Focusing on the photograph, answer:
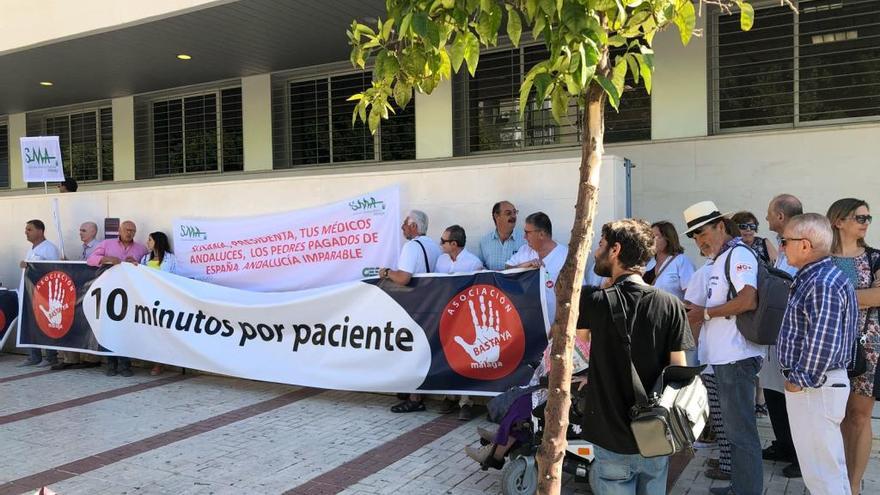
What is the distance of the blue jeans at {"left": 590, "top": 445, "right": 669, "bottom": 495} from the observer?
9.04 ft

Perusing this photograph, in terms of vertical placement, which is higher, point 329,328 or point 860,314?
point 860,314

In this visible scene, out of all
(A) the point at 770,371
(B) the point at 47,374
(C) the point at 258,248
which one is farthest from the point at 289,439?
(B) the point at 47,374

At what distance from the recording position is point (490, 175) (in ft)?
20.8

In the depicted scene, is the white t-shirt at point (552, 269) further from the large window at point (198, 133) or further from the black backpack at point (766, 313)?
the large window at point (198, 133)

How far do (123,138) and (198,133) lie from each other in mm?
1919

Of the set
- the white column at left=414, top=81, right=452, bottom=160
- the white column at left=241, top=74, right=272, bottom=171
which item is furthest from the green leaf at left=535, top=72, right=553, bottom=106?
the white column at left=241, top=74, right=272, bottom=171

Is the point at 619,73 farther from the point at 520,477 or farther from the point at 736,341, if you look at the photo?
the point at 520,477

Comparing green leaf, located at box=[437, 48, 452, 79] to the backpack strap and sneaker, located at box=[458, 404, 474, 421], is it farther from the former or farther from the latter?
sneaker, located at box=[458, 404, 474, 421]

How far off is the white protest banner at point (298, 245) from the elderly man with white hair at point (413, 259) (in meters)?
0.33

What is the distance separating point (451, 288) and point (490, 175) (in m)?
1.28

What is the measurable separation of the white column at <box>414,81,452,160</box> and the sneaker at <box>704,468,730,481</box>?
6.48 meters

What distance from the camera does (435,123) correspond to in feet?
33.0

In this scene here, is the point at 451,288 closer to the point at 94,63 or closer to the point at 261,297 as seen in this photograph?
the point at 261,297

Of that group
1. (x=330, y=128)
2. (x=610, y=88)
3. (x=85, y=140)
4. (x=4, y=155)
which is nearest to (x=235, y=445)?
(x=610, y=88)
